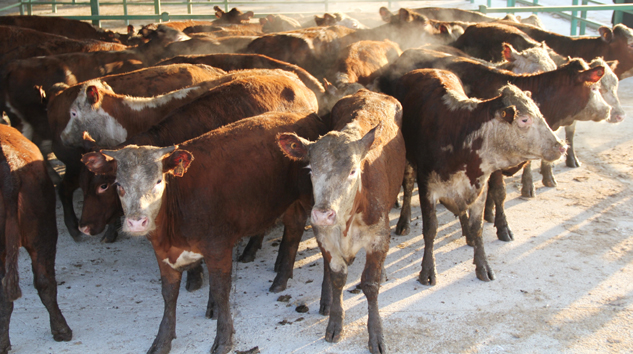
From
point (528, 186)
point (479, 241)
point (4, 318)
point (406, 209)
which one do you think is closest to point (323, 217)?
point (479, 241)

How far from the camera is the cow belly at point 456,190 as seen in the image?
5.12 meters

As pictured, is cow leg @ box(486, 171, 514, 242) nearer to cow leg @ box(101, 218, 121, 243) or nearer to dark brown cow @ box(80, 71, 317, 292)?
dark brown cow @ box(80, 71, 317, 292)

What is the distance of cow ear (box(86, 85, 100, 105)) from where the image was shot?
590 centimetres

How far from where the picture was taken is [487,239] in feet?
19.4

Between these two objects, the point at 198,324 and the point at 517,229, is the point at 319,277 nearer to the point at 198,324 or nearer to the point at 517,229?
the point at 198,324

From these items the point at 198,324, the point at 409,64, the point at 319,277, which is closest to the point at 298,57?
the point at 409,64

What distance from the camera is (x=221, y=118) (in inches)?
220

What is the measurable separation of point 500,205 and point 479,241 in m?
0.89

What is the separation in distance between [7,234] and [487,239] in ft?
14.2

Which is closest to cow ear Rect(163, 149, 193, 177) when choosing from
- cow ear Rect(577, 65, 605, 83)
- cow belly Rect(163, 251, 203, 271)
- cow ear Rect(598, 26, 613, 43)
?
cow belly Rect(163, 251, 203, 271)

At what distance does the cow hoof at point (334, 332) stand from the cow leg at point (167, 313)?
3.72ft

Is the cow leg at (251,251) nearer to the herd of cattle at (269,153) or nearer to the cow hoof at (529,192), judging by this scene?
the herd of cattle at (269,153)

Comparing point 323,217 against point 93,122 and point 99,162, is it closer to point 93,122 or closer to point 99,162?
point 99,162

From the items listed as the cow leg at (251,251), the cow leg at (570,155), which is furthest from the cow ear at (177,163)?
the cow leg at (570,155)
